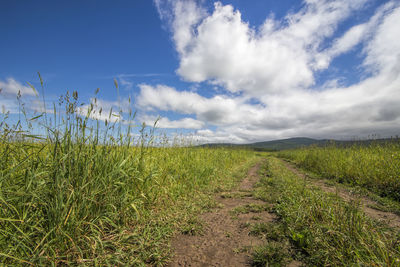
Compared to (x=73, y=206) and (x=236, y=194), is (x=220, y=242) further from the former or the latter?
(x=236, y=194)

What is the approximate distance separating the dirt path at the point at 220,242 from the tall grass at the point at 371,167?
3041 mm

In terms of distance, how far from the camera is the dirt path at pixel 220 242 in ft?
6.40

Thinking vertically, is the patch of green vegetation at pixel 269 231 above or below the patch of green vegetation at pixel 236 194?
above

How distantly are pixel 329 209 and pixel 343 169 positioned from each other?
266 inches

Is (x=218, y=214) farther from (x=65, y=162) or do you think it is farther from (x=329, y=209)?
(x=65, y=162)

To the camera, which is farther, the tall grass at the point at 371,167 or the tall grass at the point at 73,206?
the tall grass at the point at 371,167

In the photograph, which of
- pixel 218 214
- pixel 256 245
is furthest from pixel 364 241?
pixel 218 214

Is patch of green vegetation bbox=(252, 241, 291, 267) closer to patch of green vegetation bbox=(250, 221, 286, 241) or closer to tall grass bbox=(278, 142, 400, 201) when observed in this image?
patch of green vegetation bbox=(250, 221, 286, 241)

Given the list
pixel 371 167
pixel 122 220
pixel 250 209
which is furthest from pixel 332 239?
pixel 371 167

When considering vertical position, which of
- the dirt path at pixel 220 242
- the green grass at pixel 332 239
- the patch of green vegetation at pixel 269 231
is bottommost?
the dirt path at pixel 220 242

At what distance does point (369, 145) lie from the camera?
27.2 ft

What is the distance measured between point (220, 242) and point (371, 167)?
7342 mm

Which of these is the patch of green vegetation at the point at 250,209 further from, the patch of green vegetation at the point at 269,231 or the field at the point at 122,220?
the patch of green vegetation at the point at 269,231

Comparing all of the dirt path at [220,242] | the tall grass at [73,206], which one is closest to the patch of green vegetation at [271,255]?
the dirt path at [220,242]
